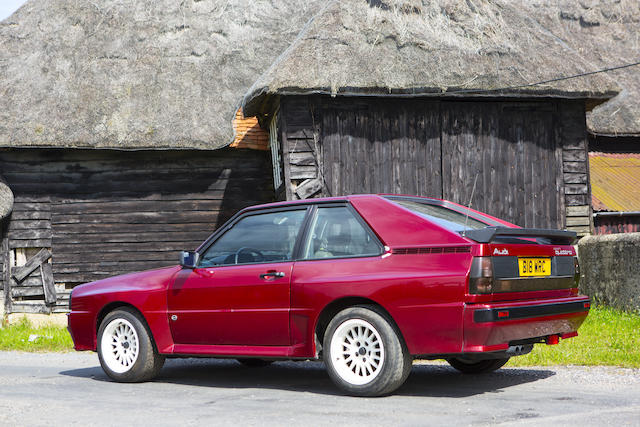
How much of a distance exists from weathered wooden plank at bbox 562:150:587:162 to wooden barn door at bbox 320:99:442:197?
7.76 feet

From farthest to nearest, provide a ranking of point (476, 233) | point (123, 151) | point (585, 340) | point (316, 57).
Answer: point (123, 151), point (316, 57), point (585, 340), point (476, 233)

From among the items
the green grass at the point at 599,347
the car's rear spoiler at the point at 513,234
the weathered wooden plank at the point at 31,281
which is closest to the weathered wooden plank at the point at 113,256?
the weathered wooden plank at the point at 31,281

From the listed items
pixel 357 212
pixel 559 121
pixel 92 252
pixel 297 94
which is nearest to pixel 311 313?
pixel 357 212

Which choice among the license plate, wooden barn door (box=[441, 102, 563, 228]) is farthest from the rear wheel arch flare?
wooden barn door (box=[441, 102, 563, 228])

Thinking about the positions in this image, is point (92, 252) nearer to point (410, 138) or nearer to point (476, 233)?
point (410, 138)

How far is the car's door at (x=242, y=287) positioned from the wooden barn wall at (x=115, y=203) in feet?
27.3

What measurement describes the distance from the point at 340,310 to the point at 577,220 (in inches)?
347

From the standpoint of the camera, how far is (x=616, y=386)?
5.74 m

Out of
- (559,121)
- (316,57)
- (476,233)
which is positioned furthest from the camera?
(559,121)

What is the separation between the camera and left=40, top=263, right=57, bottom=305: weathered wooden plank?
14.3m

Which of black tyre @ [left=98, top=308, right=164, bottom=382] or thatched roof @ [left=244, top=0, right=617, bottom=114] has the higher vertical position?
thatched roof @ [left=244, top=0, right=617, bottom=114]

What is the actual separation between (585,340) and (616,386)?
289 centimetres

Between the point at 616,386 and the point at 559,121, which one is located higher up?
the point at 559,121

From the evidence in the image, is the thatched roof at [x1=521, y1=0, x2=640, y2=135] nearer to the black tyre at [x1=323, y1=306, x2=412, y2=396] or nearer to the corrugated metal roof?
the corrugated metal roof
